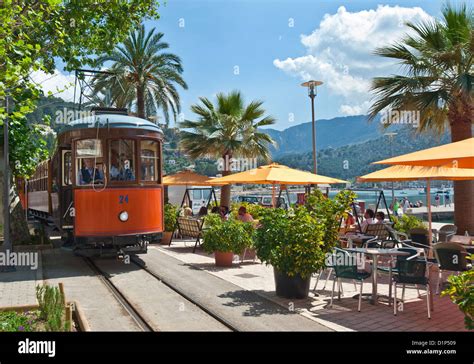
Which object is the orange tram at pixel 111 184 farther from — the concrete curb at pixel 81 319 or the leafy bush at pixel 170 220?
the leafy bush at pixel 170 220

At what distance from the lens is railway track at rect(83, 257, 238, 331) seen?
6.29 metres

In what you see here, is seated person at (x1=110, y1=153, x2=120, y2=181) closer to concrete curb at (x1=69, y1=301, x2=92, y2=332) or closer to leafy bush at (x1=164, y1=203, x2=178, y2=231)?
concrete curb at (x1=69, y1=301, x2=92, y2=332)

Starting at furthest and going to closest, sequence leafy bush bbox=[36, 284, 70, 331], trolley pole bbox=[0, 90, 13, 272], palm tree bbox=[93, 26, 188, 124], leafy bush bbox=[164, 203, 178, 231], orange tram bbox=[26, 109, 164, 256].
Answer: palm tree bbox=[93, 26, 188, 124]
leafy bush bbox=[164, 203, 178, 231]
trolley pole bbox=[0, 90, 13, 272]
orange tram bbox=[26, 109, 164, 256]
leafy bush bbox=[36, 284, 70, 331]

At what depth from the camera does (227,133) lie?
22.6 metres

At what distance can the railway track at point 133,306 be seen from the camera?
20.6ft

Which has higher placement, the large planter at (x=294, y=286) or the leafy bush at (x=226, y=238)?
the leafy bush at (x=226, y=238)

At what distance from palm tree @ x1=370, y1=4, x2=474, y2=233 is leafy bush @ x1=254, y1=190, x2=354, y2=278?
6829 mm

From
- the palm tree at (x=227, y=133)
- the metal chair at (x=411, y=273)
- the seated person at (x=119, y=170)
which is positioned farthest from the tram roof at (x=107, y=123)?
the palm tree at (x=227, y=133)

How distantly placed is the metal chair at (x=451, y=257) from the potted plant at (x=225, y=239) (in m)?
4.51

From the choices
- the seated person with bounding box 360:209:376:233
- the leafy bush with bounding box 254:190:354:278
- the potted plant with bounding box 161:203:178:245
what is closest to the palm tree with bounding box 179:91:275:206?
the potted plant with bounding box 161:203:178:245
